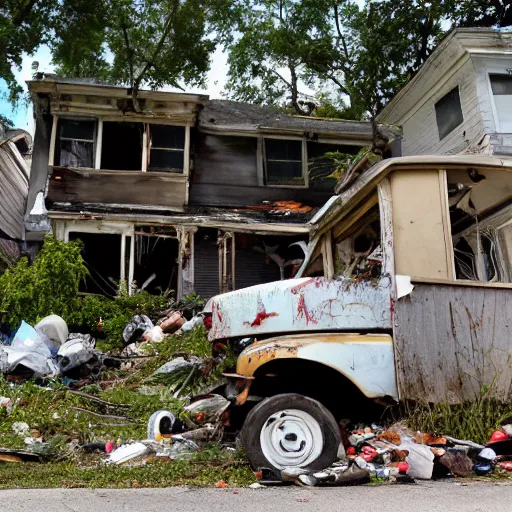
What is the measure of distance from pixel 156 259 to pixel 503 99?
9.69 m

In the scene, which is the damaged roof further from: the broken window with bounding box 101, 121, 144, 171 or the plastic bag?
the plastic bag


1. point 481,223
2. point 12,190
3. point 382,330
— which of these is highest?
point 12,190

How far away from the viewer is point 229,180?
16.1 m

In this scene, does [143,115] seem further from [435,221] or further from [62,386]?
[435,221]

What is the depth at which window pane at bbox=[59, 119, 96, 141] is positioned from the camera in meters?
14.9

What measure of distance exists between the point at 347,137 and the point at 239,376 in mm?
13030

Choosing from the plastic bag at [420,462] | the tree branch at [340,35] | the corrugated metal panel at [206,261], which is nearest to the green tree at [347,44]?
the tree branch at [340,35]

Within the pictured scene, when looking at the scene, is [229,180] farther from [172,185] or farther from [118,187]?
[118,187]

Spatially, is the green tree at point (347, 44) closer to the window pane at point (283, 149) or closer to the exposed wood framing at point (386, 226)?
the window pane at point (283, 149)

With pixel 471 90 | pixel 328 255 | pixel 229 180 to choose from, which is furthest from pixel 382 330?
pixel 229 180

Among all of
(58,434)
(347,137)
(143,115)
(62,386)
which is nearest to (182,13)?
(143,115)

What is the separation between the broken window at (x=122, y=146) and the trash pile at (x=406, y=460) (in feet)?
41.0

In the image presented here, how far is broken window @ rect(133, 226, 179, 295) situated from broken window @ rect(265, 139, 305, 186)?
3523mm

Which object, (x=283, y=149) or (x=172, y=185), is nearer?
(x=172, y=185)
